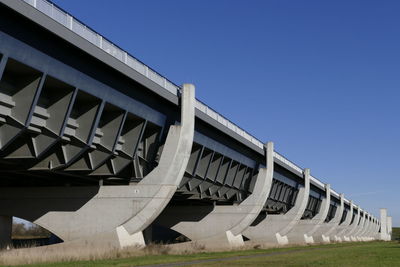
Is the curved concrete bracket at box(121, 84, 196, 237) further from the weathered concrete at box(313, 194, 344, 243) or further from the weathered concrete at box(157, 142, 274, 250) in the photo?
the weathered concrete at box(313, 194, 344, 243)

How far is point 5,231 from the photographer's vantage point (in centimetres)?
3272

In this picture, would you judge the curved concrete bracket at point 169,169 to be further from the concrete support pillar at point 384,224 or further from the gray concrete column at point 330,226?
the concrete support pillar at point 384,224

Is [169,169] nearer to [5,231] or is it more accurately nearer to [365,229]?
[5,231]

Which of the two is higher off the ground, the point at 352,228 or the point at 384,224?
the point at 384,224

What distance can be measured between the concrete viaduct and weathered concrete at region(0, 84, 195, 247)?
2.3 inches

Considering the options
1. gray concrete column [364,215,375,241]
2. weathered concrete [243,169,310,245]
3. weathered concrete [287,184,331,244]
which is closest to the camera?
weathered concrete [243,169,310,245]

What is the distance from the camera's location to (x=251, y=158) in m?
48.2

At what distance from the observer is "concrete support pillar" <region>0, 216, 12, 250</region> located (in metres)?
32.0

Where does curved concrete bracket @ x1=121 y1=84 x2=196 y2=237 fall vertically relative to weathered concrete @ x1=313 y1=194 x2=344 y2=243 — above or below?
above

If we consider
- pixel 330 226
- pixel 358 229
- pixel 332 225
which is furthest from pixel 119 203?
pixel 358 229

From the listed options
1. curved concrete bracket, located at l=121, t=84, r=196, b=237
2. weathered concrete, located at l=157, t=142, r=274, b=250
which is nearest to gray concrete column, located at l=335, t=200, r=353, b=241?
weathered concrete, located at l=157, t=142, r=274, b=250

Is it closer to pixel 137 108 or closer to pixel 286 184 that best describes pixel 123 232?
pixel 137 108

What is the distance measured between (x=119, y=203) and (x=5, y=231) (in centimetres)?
941

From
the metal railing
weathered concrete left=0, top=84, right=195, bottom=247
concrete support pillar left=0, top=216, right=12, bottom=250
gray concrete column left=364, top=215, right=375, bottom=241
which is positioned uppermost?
the metal railing
